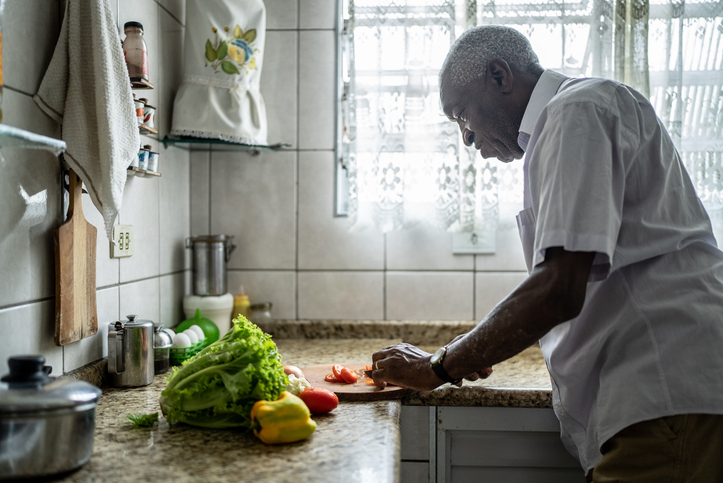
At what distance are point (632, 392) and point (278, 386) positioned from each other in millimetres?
660

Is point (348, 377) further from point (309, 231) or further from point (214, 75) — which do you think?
point (214, 75)

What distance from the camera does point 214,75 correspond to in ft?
Result: 6.10

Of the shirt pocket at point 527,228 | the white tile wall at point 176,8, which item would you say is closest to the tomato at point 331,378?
the shirt pocket at point 527,228

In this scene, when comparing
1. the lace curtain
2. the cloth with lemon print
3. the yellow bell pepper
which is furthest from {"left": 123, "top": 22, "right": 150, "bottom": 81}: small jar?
the yellow bell pepper

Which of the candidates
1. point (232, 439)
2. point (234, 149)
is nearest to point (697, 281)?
point (232, 439)

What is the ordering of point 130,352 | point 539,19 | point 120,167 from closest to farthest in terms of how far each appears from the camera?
point 120,167 < point 130,352 < point 539,19

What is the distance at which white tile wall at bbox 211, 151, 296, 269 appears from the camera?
2145mm

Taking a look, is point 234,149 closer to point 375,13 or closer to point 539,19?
point 375,13

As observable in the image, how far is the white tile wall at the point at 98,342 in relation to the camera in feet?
4.28

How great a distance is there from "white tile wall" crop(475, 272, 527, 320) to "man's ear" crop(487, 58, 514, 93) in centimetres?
103

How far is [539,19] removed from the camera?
1984 mm

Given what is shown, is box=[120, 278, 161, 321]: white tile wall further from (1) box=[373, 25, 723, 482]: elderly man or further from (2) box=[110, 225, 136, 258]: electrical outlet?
(1) box=[373, 25, 723, 482]: elderly man

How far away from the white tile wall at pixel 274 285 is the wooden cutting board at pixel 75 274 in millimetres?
820

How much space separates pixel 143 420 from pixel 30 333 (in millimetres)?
325
